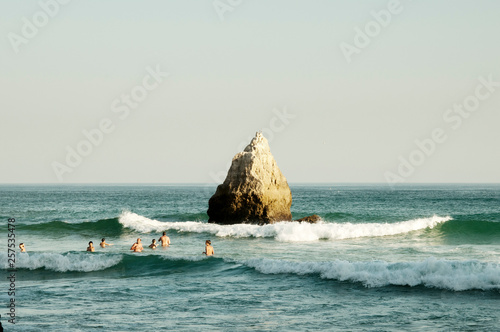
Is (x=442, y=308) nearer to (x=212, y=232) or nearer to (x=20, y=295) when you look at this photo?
(x=20, y=295)

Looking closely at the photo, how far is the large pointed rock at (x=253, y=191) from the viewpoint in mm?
31938

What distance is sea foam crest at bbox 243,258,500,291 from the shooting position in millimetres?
16094

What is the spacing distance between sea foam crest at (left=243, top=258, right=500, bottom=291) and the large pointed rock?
12.7 metres

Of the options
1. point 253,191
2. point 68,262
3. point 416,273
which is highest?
point 253,191

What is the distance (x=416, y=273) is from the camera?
1700cm

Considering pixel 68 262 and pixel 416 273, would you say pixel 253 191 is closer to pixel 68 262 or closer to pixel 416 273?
pixel 68 262

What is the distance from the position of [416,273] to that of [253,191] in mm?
15653

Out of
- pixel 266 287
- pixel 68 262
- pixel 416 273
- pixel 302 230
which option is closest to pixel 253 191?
pixel 302 230

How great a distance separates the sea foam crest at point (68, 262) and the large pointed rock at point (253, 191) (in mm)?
10475

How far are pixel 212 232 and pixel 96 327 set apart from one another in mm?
19902

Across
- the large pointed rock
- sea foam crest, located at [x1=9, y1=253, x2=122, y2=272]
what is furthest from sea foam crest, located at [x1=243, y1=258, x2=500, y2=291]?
the large pointed rock

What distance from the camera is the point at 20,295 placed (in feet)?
53.9

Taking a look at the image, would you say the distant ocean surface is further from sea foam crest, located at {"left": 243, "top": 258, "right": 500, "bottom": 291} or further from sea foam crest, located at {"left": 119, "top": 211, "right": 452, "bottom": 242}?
sea foam crest, located at {"left": 119, "top": 211, "right": 452, "bottom": 242}

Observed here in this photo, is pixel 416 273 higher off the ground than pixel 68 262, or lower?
higher
